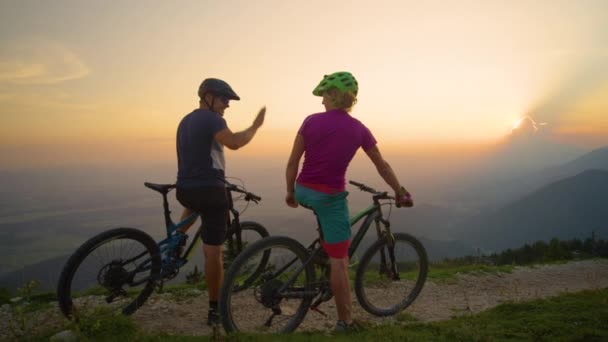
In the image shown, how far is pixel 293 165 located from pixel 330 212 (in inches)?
28.5

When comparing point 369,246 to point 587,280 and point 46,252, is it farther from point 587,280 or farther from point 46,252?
point 46,252

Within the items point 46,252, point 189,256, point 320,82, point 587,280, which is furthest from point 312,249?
point 46,252

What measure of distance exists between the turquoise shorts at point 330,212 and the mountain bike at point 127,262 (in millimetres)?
1353

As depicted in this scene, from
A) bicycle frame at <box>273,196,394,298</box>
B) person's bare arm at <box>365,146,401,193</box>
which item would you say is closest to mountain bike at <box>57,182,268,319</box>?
bicycle frame at <box>273,196,394,298</box>

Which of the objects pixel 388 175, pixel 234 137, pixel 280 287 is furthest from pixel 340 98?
pixel 280 287

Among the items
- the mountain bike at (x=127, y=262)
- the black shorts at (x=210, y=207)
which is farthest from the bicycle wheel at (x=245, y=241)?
the black shorts at (x=210, y=207)

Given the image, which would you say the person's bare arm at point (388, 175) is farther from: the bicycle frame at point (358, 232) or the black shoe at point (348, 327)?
the black shoe at point (348, 327)

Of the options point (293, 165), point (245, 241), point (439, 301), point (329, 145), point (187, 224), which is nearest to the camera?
point (329, 145)

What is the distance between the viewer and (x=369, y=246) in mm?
5121

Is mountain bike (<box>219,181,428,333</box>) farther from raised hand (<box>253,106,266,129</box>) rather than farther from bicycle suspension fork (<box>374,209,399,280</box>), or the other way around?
raised hand (<box>253,106,266,129</box>)

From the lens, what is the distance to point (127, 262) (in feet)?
14.7

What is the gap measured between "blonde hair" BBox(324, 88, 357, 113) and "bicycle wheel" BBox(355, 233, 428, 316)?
232 centimetres

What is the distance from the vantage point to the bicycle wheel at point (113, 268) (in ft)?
13.0

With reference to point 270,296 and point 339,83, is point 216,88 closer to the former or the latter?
point 339,83
